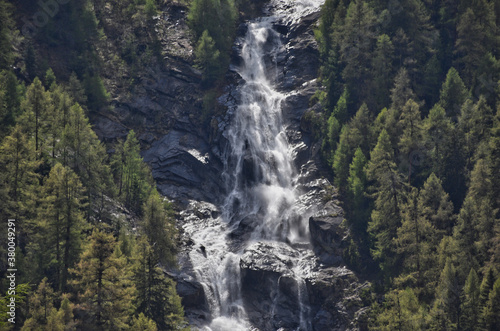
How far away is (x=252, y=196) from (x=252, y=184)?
2193 millimetres

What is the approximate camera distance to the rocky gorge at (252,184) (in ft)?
225

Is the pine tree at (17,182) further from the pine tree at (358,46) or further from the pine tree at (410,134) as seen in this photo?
the pine tree at (358,46)

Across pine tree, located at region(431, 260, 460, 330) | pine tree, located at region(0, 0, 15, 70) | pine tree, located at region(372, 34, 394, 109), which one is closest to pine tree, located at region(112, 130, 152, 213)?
pine tree, located at region(0, 0, 15, 70)

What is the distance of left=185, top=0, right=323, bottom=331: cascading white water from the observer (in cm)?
7012

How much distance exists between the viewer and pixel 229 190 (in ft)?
279

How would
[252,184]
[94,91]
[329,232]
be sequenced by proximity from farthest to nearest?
1. [94,91]
2. [252,184]
3. [329,232]

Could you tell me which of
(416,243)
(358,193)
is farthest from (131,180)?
(416,243)

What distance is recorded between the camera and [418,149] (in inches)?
2830

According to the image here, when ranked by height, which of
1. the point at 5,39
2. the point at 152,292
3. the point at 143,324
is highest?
the point at 5,39

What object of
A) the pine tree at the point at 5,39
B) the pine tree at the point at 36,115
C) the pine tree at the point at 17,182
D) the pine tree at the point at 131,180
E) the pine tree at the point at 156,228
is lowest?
the pine tree at the point at 156,228

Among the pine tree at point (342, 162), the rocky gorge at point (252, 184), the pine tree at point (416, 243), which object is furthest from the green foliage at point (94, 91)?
the pine tree at point (416, 243)

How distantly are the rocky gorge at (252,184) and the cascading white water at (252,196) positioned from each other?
0.16 metres

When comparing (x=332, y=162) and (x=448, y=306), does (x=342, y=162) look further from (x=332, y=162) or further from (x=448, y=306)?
(x=448, y=306)

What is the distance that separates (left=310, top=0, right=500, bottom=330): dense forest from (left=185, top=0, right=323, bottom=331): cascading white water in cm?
734
